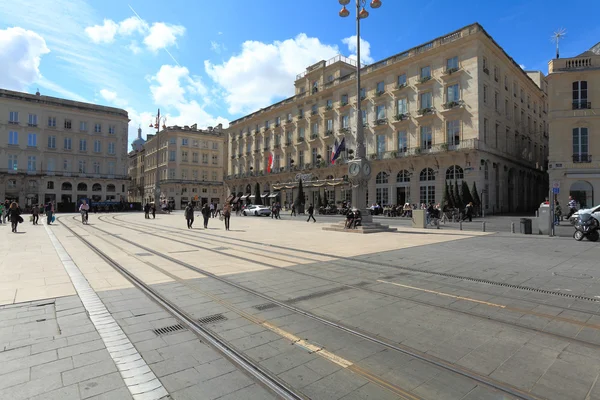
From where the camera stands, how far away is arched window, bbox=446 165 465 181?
109 ft

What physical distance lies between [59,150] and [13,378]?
7448 cm

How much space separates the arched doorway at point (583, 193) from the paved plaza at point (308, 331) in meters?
25.9

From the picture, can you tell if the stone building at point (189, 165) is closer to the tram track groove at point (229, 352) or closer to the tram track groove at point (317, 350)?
the tram track groove at point (229, 352)

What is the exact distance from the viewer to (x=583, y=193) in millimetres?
27750

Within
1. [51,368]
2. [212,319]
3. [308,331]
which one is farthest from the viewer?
[212,319]

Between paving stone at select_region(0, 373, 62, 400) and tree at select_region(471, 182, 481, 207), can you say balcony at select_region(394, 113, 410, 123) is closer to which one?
tree at select_region(471, 182, 481, 207)

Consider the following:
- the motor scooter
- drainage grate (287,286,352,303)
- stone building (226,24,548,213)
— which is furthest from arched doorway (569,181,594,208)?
drainage grate (287,286,352,303)

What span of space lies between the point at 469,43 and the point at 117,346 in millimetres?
38087

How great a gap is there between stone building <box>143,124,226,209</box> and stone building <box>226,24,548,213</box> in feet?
95.1

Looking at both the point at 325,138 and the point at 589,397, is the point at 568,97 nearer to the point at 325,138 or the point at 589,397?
the point at 325,138

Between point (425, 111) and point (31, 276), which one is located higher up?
point (425, 111)

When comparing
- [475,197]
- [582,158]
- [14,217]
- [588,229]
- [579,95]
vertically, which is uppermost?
[579,95]

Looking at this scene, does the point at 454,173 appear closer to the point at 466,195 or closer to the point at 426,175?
the point at 426,175

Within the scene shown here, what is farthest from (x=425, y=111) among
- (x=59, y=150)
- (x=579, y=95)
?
(x=59, y=150)
